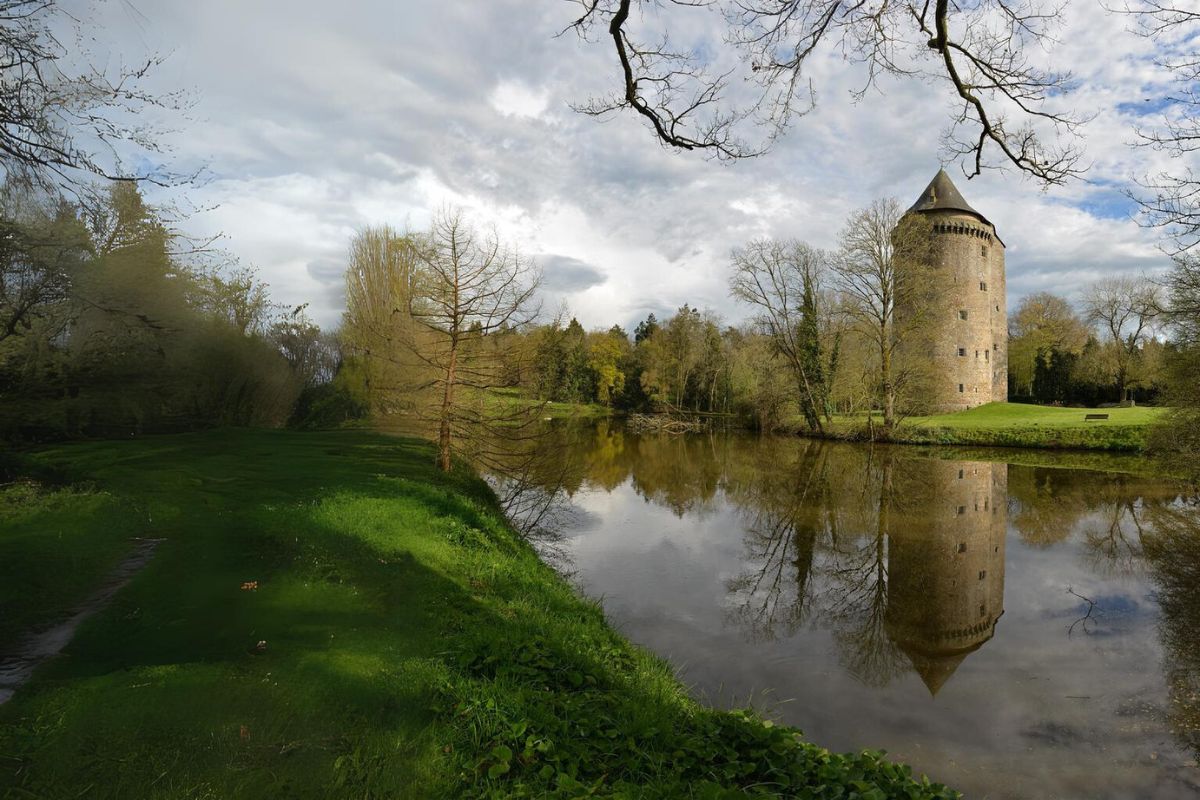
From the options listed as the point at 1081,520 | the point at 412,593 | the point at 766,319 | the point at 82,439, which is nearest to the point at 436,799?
the point at 412,593

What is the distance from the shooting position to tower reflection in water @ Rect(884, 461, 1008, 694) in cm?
723

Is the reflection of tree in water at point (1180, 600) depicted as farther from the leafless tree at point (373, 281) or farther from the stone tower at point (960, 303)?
the leafless tree at point (373, 281)

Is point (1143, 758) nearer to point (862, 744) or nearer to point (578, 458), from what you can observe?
point (862, 744)

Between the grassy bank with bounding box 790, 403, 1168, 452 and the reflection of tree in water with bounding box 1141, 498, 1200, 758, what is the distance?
9.52m

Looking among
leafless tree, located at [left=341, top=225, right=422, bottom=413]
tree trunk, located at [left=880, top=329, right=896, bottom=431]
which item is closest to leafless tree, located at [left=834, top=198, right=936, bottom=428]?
tree trunk, located at [left=880, top=329, right=896, bottom=431]

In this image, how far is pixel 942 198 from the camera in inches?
1465

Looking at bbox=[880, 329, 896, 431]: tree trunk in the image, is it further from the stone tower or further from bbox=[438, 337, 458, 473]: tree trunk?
bbox=[438, 337, 458, 473]: tree trunk

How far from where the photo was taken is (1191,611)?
8102mm

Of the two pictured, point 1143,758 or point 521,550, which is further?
point 521,550

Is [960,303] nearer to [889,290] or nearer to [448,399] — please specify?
[889,290]

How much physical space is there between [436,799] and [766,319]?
1324 inches

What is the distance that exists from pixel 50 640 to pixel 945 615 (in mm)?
9929

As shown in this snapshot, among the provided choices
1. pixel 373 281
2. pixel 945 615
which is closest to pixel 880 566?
pixel 945 615

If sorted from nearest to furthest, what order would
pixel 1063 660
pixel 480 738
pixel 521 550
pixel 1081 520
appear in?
pixel 480 738
pixel 1063 660
pixel 521 550
pixel 1081 520
